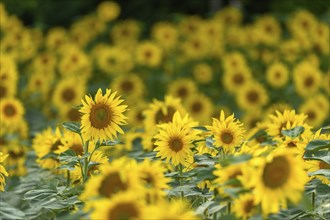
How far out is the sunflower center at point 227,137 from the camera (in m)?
3.92

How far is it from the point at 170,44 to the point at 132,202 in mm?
8123

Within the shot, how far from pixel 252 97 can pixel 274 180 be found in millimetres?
6003

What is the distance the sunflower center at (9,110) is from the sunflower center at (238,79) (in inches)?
127

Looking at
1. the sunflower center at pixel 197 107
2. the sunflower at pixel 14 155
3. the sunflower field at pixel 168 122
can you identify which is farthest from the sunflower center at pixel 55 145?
the sunflower center at pixel 197 107

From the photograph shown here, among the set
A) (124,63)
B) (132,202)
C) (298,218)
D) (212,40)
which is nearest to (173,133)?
(298,218)

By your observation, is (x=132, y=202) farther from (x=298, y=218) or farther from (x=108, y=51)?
(x=108, y=51)

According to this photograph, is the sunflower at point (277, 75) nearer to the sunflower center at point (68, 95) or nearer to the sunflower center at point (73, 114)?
Result: the sunflower center at point (68, 95)

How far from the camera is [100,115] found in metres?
4.02

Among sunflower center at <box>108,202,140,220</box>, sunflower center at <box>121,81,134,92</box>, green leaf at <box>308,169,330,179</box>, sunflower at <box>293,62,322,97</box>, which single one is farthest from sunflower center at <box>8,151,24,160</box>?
sunflower at <box>293,62,322,97</box>

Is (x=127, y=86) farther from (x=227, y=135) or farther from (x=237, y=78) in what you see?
(x=227, y=135)

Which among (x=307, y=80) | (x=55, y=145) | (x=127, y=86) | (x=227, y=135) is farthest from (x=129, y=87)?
(x=227, y=135)

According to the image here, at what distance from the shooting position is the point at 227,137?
3936mm

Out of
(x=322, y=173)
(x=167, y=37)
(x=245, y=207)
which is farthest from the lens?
(x=167, y=37)

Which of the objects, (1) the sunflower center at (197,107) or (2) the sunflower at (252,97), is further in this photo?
(2) the sunflower at (252,97)
